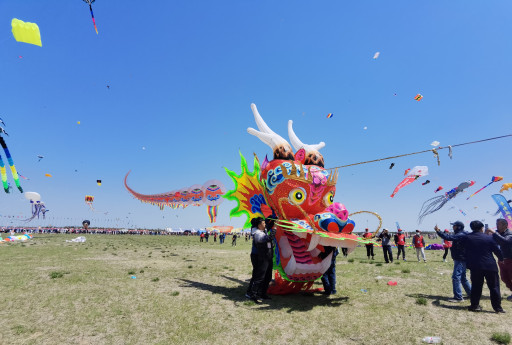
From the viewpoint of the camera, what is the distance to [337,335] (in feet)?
14.6

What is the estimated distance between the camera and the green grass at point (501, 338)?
4098 millimetres

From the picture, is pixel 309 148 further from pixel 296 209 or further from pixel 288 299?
pixel 288 299

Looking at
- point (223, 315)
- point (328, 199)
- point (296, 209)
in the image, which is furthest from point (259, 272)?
point (328, 199)

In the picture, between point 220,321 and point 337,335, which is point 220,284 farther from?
point 337,335

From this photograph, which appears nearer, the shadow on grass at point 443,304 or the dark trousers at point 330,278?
the shadow on grass at point 443,304

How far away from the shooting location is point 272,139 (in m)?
8.05

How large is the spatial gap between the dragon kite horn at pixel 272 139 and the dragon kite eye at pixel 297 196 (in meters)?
1.35

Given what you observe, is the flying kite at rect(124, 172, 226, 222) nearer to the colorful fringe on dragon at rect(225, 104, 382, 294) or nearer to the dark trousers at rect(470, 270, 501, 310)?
the colorful fringe on dragon at rect(225, 104, 382, 294)

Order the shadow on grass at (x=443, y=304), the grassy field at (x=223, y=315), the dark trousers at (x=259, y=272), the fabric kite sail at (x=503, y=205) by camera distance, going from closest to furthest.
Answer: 1. the grassy field at (x=223, y=315)
2. the shadow on grass at (x=443, y=304)
3. the dark trousers at (x=259, y=272)
4. the fabric kite sail at (x=503, y=205)

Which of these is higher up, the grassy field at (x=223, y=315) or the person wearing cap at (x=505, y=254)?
the person wearing cap at (x=505, y=254)

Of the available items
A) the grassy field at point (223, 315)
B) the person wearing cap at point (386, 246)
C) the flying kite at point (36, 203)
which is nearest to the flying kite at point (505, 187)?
the person wearing cap at point (386, 246)

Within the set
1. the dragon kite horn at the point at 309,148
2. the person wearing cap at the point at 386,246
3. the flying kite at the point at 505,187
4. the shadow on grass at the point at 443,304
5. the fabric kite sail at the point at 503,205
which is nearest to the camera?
the shadow on grass at the point at 443,304

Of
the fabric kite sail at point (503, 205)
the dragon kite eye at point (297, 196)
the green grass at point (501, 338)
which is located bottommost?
the green grass at point (501, 338)

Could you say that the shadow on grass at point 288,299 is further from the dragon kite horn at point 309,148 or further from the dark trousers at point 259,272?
the dragon kite horn at point 309,148
